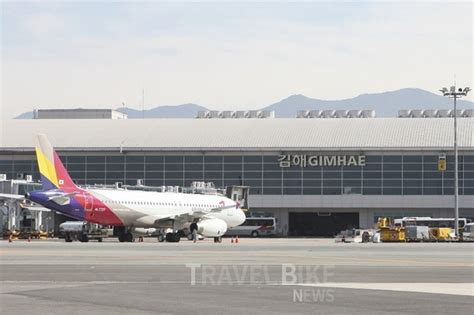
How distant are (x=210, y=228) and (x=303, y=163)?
3286 centimetres

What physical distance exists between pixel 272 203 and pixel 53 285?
276 feet

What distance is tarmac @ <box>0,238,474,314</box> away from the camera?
22.7 meters

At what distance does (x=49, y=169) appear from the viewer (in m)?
72.3

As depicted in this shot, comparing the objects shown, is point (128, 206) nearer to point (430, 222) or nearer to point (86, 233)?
point (86, 233)

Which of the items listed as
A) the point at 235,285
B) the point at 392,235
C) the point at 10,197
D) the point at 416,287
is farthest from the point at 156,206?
the point at 416,287

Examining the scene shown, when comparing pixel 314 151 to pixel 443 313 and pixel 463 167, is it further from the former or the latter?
pixel 443 313

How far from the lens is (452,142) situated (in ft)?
359

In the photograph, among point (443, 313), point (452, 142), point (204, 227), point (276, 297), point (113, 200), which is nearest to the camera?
point (443, 313)

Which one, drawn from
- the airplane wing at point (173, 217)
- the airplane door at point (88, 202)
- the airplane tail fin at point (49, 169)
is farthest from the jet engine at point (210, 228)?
the airplane tail fin at point (49, 169)

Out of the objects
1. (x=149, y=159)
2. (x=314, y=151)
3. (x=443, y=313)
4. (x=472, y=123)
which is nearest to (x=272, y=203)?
(x=314, y=151)

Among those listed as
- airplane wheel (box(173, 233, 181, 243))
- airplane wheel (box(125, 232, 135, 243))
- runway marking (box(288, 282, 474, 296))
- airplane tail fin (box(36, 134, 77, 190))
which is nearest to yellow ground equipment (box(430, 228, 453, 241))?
airplane wheel (box(173, 233, 181, 243))

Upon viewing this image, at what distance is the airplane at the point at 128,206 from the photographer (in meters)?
71.9

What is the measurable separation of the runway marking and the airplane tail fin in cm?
4555

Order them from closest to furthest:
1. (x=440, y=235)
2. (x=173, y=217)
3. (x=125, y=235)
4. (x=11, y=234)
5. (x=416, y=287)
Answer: (x=416, y=287), (x=125, y=235), (x=173, y=217), (x=440, y=235), (x=11, y=234)
